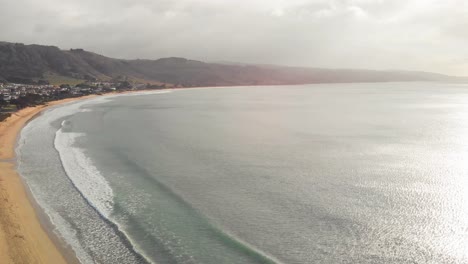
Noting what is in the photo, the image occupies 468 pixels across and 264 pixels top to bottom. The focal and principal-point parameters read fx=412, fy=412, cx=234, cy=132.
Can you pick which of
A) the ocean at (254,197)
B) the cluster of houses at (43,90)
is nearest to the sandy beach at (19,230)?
the ocean at (254,197)

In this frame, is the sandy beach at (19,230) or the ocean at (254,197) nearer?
the sandy beach at (19,230)

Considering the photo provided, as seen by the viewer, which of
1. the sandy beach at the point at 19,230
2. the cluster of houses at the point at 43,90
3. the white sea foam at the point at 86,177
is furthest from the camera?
the cluster of houses at the point at 43,90

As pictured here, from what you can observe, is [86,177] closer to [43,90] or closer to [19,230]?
[19,230]

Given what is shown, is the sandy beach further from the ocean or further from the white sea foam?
the white sea foam

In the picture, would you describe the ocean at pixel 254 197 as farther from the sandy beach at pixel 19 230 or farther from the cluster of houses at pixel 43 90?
the cluster of houses at pixel 43 90

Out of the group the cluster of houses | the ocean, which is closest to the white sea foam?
the ocean

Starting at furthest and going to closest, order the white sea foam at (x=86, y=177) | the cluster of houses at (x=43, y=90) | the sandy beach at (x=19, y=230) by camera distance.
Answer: the cluster of houses at (x=43, y=90)
the white sea foam at (x=86, y=177)
the sandy beach at (x=19, y=230)

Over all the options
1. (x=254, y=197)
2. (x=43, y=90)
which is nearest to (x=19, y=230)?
(x=254, y=197)
